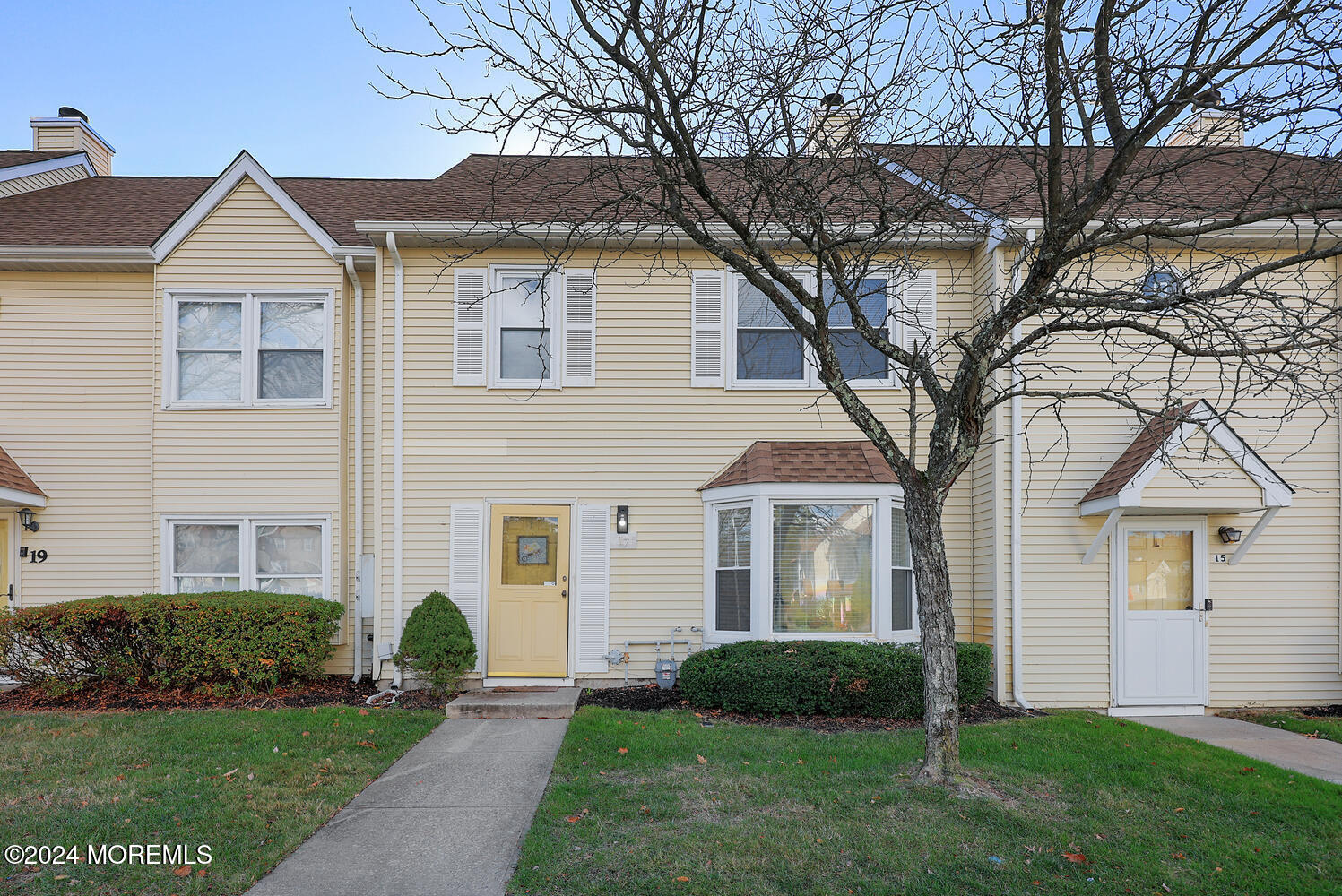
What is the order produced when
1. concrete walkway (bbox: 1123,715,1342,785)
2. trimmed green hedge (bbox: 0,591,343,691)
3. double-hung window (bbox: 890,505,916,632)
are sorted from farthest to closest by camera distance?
1. double-hung window (bbox: 890,505,916,632)
2. trimmed green hedge (bbox: 0,591,343,691)
3. concrete walkway (bbox: 1123,715,1342,785)

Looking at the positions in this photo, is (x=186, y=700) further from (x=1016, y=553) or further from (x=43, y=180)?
(x=1016, y=553)

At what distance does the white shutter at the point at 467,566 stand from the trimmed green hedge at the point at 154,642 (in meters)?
1.64

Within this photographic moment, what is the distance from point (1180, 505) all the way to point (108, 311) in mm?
12180

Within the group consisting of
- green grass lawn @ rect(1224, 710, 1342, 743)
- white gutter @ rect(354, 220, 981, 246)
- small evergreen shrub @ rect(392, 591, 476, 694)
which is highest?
white gutter @ rect(354, 220, 981, 246)

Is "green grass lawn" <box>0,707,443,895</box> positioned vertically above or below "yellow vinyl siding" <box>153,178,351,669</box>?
below

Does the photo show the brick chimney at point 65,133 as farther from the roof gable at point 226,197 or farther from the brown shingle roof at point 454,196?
the roof gable at point 226,197

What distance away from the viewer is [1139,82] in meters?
5.52

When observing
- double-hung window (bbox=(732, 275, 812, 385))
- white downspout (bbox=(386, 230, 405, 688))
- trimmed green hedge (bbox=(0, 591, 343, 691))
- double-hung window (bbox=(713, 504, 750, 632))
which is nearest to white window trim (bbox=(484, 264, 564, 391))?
white downspout (bbox=(386, 230, 405, 688))

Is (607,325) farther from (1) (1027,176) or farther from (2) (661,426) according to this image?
(1) (1027,176)

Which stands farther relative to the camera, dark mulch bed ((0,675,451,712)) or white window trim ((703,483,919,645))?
white window trim ((703,483,919,645))

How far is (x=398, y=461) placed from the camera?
1005cm

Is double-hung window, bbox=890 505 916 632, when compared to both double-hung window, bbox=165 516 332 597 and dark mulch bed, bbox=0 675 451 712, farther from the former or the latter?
double-hung window, bbox=165 516 332 597

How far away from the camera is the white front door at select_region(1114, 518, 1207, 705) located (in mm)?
9492

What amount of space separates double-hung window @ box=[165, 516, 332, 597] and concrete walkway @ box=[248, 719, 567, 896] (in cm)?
358
